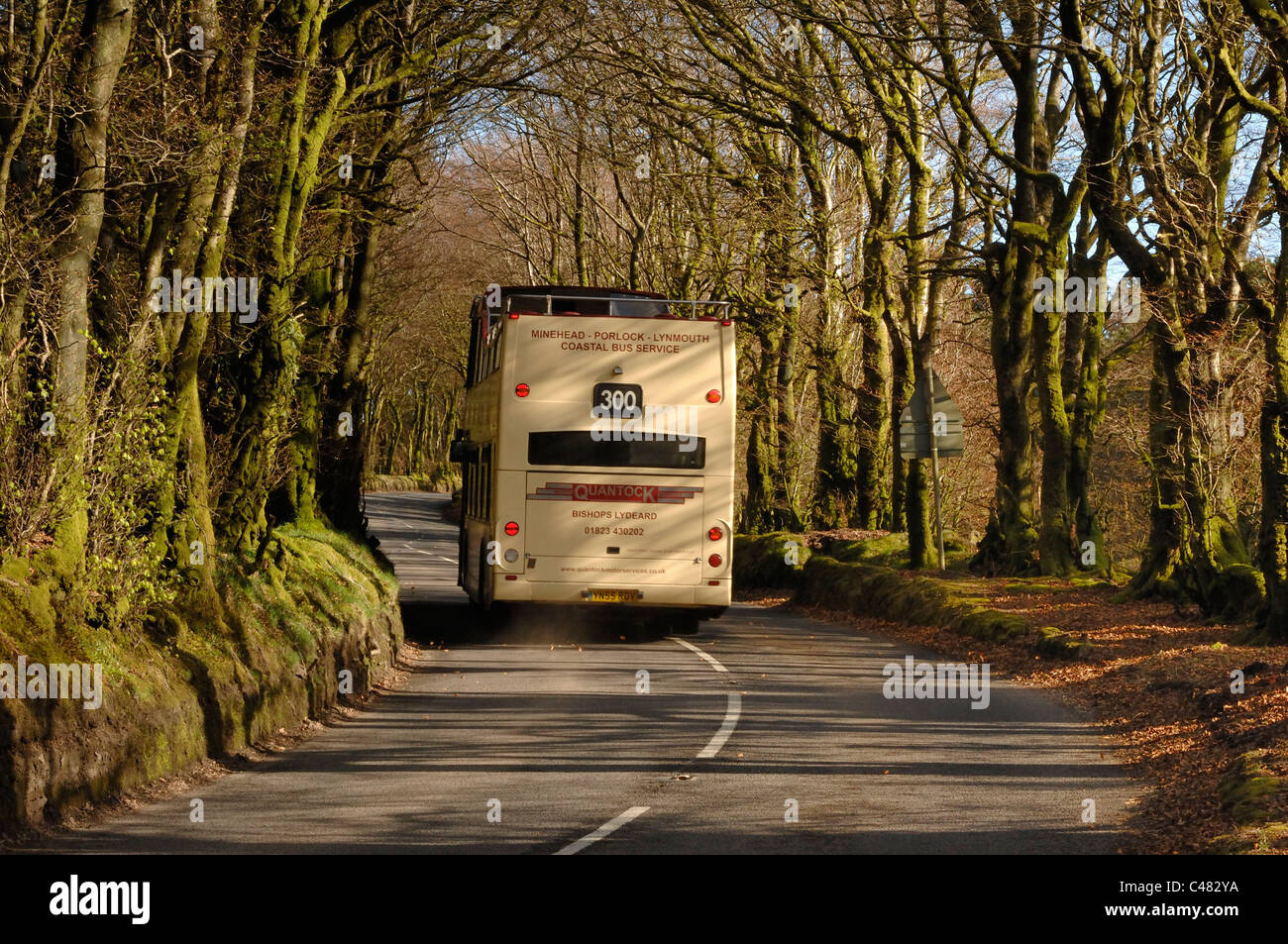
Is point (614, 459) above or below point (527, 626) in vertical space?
above

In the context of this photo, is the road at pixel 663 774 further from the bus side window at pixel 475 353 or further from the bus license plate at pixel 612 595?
the bus side window at pixel 475 353

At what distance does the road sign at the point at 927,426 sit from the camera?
87.6ft

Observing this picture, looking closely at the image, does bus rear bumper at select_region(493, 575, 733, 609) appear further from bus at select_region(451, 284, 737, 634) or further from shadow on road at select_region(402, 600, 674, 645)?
shadow on road at select_region(402, 600, 674, 645)

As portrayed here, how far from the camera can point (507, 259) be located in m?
57.4

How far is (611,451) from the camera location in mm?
20938

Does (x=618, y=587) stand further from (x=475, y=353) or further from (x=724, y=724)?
(x=724, y=724)

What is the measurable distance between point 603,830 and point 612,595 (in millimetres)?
12017

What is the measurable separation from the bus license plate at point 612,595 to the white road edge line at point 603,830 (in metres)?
11.2

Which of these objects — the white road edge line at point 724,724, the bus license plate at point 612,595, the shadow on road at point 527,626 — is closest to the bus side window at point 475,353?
the shadow on road at point 527,626

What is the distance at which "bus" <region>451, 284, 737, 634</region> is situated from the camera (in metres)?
20.7

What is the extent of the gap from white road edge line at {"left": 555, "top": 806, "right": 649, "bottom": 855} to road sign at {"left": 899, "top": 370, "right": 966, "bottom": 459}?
58.6 feet

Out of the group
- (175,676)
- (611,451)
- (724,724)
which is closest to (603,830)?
(175,676)
